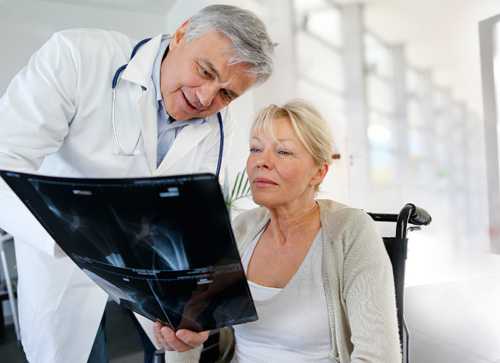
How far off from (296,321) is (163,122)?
61 cm

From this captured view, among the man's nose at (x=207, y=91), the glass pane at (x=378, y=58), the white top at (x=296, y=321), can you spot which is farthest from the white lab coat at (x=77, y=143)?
the glass pane at (x=378, y=58)

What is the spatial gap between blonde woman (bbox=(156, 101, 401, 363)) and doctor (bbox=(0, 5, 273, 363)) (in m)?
0.18

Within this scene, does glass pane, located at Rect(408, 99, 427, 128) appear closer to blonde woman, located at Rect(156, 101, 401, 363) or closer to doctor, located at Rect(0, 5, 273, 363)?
blonde woman, located at Rect(156, 101, 401, 363)

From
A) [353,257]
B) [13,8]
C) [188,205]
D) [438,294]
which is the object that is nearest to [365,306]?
[353,257]

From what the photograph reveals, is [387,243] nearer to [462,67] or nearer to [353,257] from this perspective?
[353,257]

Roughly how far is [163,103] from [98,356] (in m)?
0.69

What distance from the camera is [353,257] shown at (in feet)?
2.94

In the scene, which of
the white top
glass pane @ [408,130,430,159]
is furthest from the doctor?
glass pane @ [408,130,430,159]

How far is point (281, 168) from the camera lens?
1012 millimetres

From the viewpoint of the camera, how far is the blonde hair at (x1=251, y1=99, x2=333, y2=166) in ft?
3.34

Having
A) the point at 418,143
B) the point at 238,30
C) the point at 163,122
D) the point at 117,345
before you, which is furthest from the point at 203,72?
the point at 117,345

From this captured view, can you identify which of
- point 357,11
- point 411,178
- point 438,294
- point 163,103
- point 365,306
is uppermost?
point 357,11

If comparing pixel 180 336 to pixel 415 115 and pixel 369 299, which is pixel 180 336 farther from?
pixel 415 115

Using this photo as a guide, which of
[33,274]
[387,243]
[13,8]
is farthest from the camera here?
[13,8]
